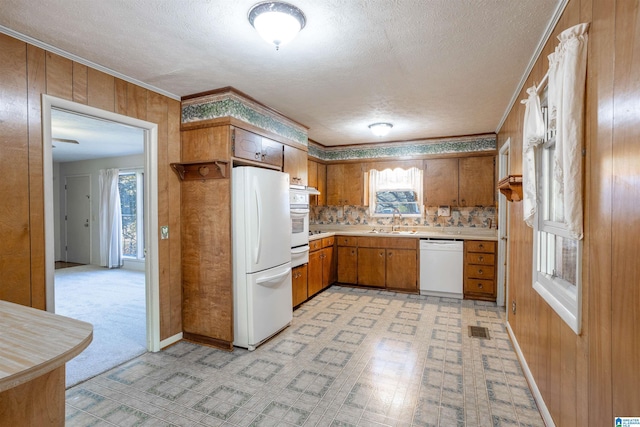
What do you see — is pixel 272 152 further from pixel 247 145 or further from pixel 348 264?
pixel 348 264

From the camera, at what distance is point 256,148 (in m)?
3.27

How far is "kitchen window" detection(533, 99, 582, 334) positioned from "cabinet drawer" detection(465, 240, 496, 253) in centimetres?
231

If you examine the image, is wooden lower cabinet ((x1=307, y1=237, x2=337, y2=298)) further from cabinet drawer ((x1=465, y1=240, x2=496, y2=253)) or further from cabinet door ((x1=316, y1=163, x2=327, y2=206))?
cabinet drawer ((x1=465, y1=240, x2=496, y2=253))

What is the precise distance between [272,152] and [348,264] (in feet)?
8.07

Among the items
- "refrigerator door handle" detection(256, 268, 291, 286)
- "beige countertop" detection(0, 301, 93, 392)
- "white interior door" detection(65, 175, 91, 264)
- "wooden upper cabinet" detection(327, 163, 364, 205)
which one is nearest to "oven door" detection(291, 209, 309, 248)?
"refrigerator door handle" detection(256, 268, 291, 286)

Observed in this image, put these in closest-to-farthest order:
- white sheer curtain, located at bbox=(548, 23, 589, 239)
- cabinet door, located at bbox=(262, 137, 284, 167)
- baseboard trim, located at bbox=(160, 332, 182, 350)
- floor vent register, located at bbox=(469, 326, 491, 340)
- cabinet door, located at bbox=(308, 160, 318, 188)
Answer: white sheer curtain, located at bbox=(548, 23, 589, 239), baseboard trim, located at bbox=(160, 332, 182, 350), floor vent register, located at bbox=(469, 326, 491, 340), cabinet door, located at bbox=(262, 137, 284, 167), cabinet door, located at bbox=(308, 160, 318, 188)

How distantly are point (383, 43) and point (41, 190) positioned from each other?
247cm

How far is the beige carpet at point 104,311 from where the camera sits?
2.76 metres

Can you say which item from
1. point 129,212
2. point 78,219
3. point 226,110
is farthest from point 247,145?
point 78,219

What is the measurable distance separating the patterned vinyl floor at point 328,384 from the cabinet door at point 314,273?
95cm

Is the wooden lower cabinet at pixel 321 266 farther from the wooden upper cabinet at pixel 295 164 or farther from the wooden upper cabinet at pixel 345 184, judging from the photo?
the wooden upper cabinet at pixel 295 164

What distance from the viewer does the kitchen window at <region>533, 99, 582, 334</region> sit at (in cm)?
179

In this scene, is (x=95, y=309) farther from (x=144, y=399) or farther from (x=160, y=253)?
(x=144, y=399)

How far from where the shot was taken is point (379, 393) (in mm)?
2283
